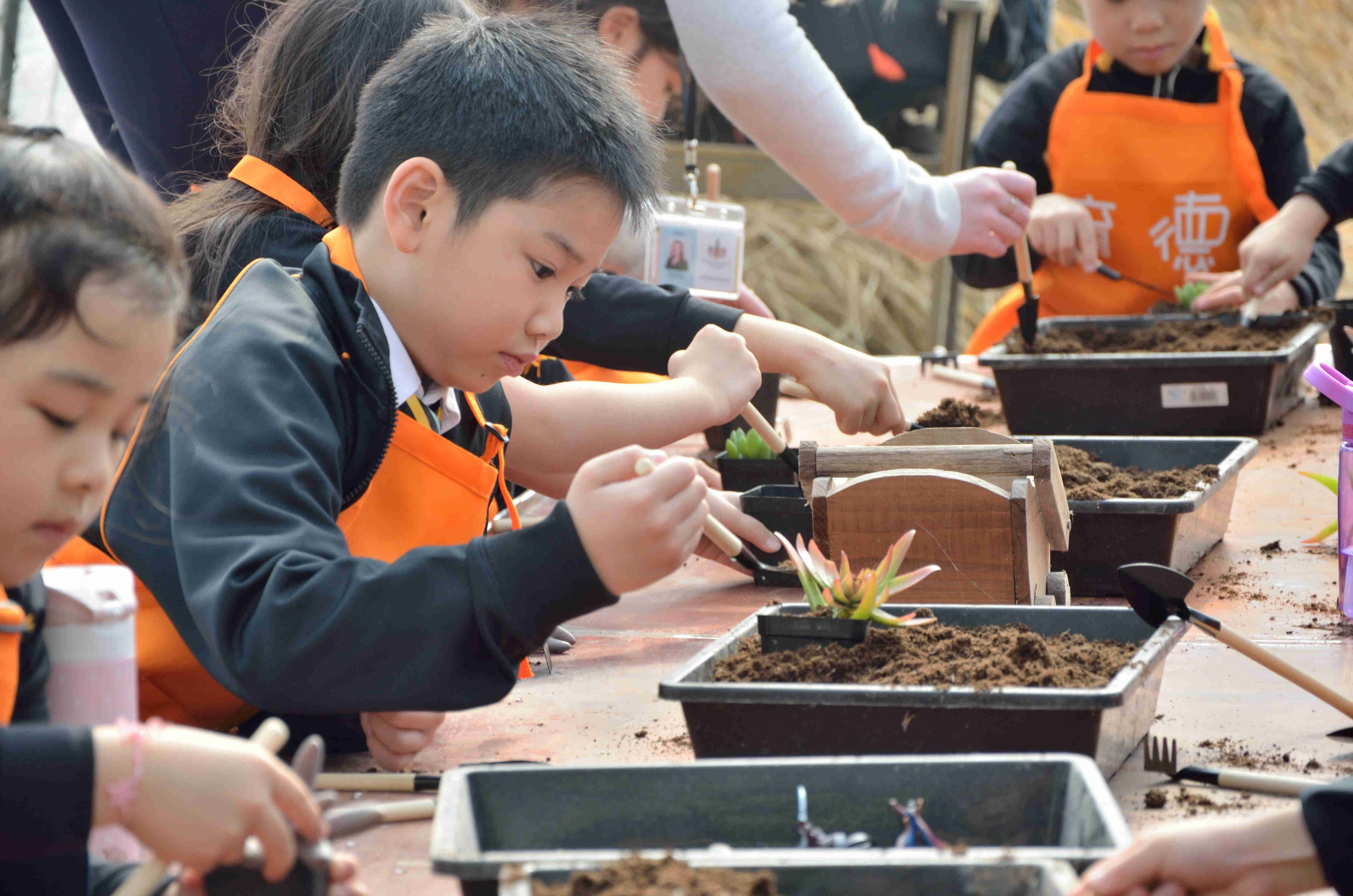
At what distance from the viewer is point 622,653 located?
144 centimetres

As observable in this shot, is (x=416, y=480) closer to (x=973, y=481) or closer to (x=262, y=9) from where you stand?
(x=973, y=481)

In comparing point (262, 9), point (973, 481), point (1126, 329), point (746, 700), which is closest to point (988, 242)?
point (1126, 329)

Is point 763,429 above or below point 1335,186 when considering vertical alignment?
below

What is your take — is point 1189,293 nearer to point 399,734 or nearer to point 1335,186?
point 1335,186

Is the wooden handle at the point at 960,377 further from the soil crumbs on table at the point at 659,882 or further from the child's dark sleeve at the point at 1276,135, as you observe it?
the soil crumbs on table at the point at 659,882

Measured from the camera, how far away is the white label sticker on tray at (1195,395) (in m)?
2.27

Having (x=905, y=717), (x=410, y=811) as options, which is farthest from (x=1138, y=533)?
(x=410, y=811)

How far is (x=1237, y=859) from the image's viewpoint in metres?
0.75

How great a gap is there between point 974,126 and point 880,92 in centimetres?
121

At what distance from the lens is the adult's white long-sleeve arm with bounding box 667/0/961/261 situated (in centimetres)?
190

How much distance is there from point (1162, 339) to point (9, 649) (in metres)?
2.15

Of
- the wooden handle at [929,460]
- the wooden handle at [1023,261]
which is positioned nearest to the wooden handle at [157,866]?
the wooden handle at [929,460]

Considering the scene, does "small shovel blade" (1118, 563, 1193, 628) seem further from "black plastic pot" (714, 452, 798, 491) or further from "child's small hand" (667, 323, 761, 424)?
"black plastic pot" (714, 452, 798, 491)

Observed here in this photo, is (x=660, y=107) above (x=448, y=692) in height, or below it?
above
